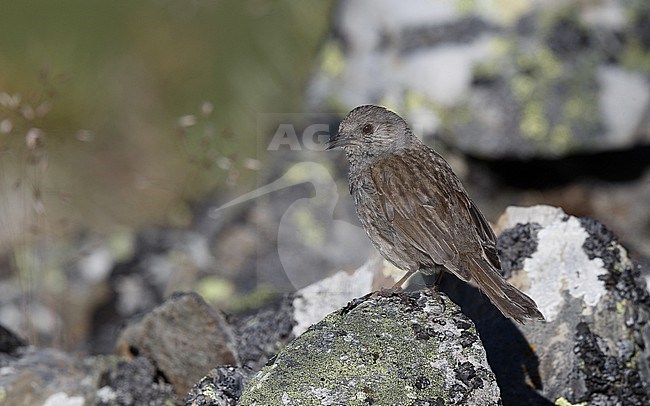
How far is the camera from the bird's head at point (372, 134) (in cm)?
475

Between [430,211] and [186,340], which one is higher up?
[430,211]

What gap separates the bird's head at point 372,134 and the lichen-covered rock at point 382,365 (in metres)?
1.31

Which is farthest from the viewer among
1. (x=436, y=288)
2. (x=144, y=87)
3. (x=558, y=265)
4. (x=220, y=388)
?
(x=144, y=87)

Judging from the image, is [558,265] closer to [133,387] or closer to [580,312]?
[580,312]

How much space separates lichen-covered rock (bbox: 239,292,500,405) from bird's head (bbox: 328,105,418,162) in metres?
1.31

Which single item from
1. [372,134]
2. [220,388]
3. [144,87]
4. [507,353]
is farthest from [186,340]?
[144,87]

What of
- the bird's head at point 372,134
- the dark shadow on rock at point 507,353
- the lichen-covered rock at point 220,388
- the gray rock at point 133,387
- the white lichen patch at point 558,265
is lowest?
the lichen-covered rock at point 220,388

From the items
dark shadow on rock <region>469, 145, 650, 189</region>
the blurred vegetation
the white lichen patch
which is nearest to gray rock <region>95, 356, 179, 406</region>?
the white lichen patch

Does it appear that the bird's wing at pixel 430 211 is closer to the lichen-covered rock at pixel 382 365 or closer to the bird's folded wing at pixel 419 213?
the bird's folded wing at pixel 419 213

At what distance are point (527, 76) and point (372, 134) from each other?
2697 mm

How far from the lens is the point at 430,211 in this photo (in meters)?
4.33

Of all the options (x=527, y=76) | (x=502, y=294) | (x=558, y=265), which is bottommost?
(x=502, y=294)

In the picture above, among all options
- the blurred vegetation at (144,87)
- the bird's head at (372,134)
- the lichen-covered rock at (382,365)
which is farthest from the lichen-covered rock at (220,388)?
the blurred vegetation at (144,87)

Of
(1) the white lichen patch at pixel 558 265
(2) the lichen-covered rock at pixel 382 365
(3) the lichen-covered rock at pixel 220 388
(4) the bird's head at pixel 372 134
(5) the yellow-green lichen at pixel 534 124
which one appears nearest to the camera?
(2) the lichen-covered rock at pixel 382 365
